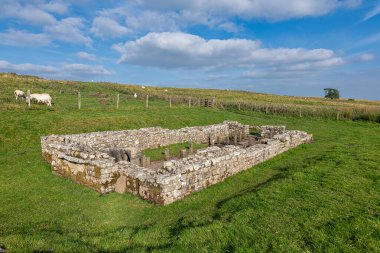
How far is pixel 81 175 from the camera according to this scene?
41.0 ft

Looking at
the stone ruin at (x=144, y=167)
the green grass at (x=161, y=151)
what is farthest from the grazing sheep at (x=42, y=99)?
the green grass at (x=161, y=151)

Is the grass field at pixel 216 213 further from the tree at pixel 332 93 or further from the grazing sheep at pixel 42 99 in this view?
the tree at pixel 332 93

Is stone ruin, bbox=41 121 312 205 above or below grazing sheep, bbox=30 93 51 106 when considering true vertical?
below

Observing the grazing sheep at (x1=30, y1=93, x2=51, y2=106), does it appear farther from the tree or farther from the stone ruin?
the tree

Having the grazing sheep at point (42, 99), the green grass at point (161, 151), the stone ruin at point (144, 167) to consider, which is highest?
the grazing sheep at point (42, 99)

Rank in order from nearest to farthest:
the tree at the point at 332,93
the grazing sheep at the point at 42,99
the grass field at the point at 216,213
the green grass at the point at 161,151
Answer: the grass field at the point at 216,213 → the green grass at the point at 161,151 → the grazing sheep at the point at 42,99 → the tree at the point at 332,93

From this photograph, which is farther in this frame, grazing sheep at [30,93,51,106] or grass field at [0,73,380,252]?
grazing sheep at [30,93,51,106]

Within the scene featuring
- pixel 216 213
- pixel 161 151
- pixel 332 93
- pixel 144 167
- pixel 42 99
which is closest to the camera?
pixel 216 213

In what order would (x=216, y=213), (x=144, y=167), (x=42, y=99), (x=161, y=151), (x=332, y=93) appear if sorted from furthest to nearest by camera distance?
1. (x=332, y=93)
2. (x=42, y=99)
3. (x=161, y=151)
4. (x=144, y=167)
5. (x=216, y=213)

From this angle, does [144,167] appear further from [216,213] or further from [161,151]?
[161,151]

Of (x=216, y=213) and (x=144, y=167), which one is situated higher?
(x=144, y=167)

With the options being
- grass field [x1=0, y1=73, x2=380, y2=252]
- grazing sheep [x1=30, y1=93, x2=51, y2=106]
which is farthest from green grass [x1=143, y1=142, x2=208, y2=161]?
grazing sheep [x1=30, y1=93, x2=51, y2=106]

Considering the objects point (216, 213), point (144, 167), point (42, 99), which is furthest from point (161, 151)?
point (42, 99)

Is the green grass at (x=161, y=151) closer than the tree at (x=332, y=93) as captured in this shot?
Yes
